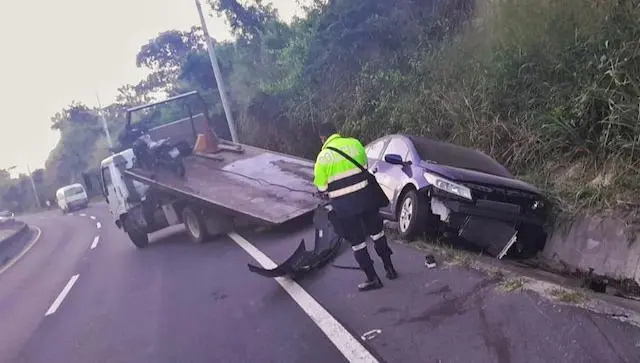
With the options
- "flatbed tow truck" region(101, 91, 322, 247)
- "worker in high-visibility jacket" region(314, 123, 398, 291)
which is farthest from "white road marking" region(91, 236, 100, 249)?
"worker in high-visibility jacket" region(314, 123, 398, 291)

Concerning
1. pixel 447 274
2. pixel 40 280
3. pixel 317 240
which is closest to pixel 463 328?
pixel 447 274

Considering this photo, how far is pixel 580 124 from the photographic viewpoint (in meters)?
8.23

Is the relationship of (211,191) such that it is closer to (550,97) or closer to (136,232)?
(136,232)

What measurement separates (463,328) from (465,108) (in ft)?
24.7

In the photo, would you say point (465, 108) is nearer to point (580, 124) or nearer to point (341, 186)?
point (580, 124)

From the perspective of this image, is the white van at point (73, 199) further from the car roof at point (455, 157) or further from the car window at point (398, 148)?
the car roof at point (455, 157)

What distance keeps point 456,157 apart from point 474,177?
1.00 m

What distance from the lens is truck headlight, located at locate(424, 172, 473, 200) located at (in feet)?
24.2

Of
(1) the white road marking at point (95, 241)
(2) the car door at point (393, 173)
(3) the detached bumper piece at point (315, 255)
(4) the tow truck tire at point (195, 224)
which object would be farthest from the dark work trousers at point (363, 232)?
(1) the white road marking at point (95, 241)

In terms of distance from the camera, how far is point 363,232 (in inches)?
248

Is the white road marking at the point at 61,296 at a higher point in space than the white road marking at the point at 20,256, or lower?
higher

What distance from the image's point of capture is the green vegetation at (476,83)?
7.68 meters

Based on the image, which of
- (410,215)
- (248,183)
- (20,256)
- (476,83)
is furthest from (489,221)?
(20,256)

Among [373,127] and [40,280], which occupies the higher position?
[373,127]
